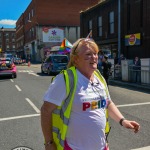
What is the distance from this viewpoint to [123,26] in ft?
78.2


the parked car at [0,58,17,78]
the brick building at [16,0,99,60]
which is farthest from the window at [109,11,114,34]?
the brick building at [16,0,99,60]

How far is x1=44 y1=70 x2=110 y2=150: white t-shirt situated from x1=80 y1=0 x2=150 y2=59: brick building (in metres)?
19.0

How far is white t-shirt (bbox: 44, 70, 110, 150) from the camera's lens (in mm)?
2338

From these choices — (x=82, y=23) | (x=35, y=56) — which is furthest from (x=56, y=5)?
(x=82, y=23)

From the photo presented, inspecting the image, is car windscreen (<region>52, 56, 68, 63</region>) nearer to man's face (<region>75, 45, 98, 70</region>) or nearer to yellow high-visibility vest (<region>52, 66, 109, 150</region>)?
man's face (<region>75, 45, 98, 70</region>)

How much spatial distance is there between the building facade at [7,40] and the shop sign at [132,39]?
110 metres

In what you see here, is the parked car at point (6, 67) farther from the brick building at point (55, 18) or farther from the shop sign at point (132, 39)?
the brick building at point (55, 18)

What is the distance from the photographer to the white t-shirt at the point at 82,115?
92.0 inches

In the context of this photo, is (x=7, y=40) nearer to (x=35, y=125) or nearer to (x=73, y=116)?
(x=35, y=125)

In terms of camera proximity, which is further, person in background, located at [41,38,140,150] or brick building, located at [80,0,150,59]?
brick building, located at [80,0,150,59]

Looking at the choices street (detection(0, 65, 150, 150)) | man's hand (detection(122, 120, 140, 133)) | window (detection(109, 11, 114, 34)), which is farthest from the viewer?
window (detection(109, 11, 114, 34))

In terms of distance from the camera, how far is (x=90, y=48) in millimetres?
2523

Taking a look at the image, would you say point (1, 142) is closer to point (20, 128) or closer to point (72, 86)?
point (20, 128)

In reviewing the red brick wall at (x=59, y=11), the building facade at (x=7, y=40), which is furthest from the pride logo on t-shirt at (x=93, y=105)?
the building facade at (x=7, y=40)
